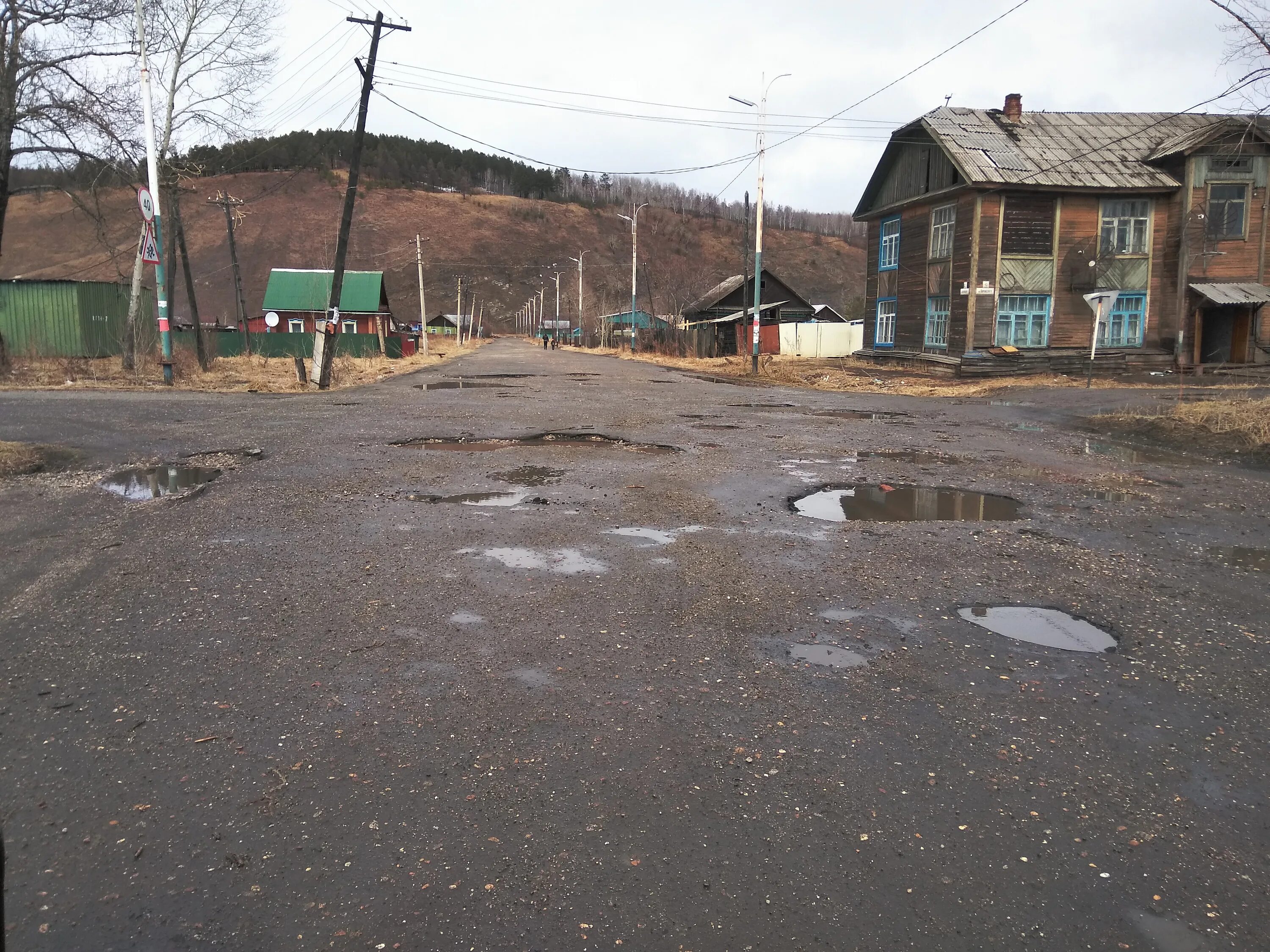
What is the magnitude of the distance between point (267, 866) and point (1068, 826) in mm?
2580

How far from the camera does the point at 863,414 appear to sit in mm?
17422

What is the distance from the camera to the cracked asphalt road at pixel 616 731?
2.49 m

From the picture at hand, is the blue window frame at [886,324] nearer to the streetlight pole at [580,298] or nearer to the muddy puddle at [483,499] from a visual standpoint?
the muddy puddle at [483,499]

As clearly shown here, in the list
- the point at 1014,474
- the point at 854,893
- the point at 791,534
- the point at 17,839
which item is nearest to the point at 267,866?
the point at 17,839

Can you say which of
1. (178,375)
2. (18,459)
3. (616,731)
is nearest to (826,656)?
(616,731)

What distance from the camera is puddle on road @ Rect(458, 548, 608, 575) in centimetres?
579

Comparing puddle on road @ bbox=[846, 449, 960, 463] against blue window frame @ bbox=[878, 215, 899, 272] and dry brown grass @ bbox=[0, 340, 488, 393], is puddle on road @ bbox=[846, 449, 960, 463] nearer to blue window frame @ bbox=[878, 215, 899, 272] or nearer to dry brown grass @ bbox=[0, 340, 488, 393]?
dry brown grass @ bbox=[0, 340, 488, 393]

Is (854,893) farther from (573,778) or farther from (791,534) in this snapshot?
(791,534)

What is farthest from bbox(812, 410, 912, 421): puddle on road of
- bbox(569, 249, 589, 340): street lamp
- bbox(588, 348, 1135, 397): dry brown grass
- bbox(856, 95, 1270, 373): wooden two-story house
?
bbox(569, 249, 589, 340): street lamp

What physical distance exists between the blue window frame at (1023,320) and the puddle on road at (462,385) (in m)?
18.6

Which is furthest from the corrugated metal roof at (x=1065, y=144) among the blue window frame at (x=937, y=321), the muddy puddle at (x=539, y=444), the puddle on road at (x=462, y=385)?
the muddy puddle at (x=539, y=444)

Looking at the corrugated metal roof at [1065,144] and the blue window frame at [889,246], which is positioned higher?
the corrugated metal roof at [1065,144]

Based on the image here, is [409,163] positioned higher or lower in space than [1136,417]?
higher

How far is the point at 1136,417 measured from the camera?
14258 millimetres
